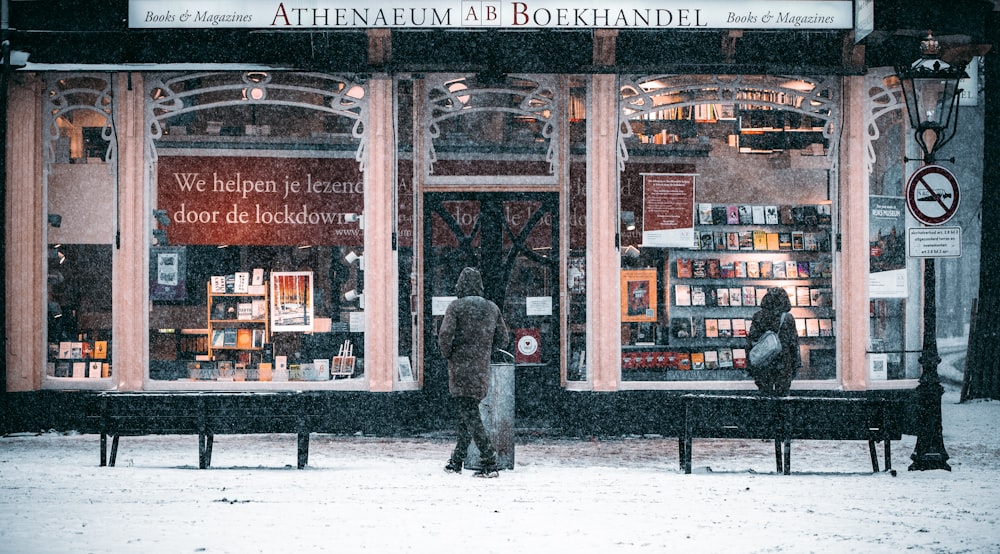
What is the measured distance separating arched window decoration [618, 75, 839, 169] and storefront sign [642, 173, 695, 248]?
1.56 ft

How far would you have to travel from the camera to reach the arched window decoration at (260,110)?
13.1m

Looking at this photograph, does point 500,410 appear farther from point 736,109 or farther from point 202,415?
point 736,109

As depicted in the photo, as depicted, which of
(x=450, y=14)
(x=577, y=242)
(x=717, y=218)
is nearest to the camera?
(x=450, y=14)

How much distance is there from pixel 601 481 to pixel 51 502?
4.81m

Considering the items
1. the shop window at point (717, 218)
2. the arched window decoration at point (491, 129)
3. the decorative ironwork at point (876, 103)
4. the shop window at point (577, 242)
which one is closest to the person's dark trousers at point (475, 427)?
the shop window at point (577, 242)

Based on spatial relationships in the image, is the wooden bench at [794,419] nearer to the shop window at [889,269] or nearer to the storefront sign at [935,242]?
the storefront sign at [935,242]

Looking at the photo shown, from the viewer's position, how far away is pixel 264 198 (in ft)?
43.3

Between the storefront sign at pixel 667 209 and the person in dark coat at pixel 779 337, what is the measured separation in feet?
5.17

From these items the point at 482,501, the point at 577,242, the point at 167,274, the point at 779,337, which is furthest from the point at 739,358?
the point at 167,274

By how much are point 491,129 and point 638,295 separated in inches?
111

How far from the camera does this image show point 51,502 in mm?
8375

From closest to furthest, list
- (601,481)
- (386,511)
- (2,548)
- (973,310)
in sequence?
(2,548), (386,511), (601,481), (973,310)

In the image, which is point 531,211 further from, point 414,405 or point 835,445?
point 835,445

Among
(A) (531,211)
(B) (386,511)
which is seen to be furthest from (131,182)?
(B) (386,511)
